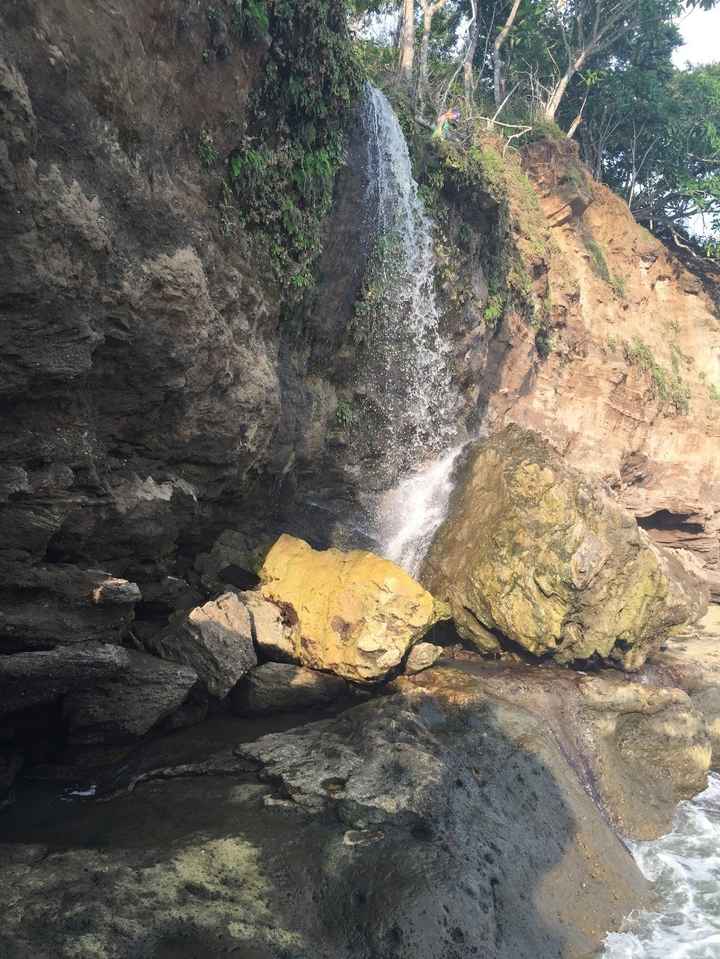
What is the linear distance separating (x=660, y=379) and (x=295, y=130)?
1425 cm

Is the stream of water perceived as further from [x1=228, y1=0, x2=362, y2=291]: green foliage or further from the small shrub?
the small shrub

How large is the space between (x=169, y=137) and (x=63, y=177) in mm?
1985

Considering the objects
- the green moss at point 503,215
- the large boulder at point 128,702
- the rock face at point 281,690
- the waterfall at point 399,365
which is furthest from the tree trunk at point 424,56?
the large boulder at point 128,702

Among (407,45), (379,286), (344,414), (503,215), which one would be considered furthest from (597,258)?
(344,414)

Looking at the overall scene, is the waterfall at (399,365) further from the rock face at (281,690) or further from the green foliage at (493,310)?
the rock face at (281,690)

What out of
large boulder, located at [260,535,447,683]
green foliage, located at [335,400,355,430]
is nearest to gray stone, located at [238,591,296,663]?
large boulder, located at [260,535,447,683]

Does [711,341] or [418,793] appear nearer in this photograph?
[418,793]

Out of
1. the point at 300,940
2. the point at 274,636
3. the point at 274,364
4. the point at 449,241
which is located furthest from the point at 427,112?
the point at 300,940

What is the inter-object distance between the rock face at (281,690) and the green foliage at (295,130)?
5548mm

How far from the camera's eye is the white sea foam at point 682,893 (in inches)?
255

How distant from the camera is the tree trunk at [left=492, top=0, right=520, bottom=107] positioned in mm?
19484

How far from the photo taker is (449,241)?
566 inches

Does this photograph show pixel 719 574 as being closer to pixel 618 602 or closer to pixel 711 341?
pixel 711 341

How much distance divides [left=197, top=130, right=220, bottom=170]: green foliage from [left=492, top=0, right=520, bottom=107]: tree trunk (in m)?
15.7
